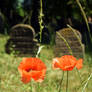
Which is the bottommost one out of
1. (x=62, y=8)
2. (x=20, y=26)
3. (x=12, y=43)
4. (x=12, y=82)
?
(x=12, y=82)

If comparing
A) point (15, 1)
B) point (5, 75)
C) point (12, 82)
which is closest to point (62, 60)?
point (12, 82)

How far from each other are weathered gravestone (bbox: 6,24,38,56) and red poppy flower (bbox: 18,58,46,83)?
192 inches

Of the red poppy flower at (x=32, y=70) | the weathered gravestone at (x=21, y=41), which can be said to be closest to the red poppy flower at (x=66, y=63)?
the red poppy flower at (x=32, y=70)

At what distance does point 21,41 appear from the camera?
577 centimetres

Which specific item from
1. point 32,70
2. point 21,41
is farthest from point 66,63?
point 21,41

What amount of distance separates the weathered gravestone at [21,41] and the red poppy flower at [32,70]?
487 centimetres

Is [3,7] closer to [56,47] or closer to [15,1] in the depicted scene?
[15,1]

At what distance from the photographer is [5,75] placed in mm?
3715

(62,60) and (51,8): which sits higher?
(51,8)

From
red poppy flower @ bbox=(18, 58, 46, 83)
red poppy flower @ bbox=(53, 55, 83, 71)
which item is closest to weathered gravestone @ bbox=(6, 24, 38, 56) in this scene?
red poppy flower @ bbox=(53, 55, 83, 71)

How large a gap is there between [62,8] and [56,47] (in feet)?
16.7

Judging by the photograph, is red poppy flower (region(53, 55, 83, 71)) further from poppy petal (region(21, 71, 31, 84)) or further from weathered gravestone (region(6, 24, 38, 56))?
weathered gravestone (region(6, 24, 38, 56))

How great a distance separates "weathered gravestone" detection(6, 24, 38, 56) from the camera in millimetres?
5684

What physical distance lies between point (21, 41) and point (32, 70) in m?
5.02
